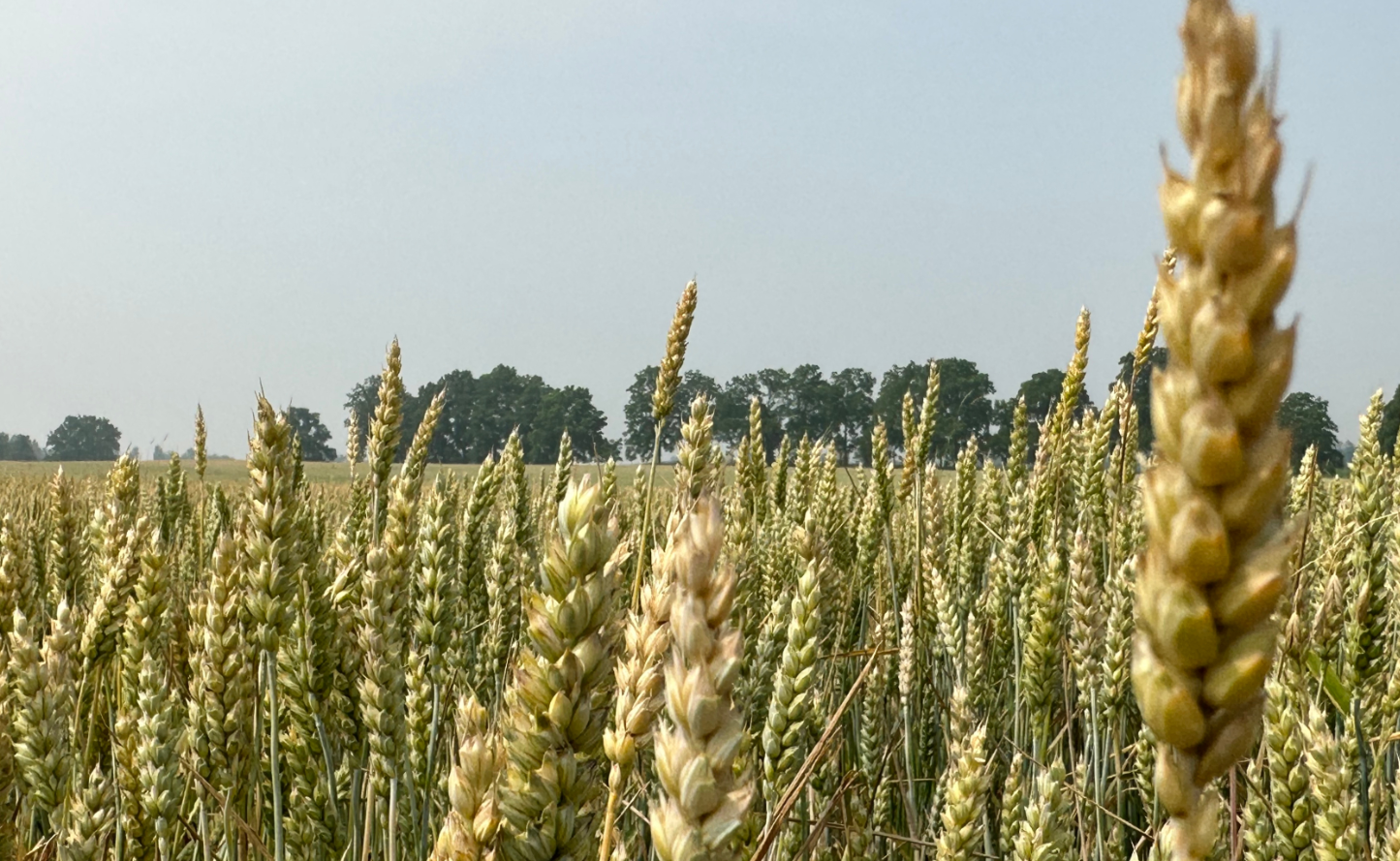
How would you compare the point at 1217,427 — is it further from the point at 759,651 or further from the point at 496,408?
the point at 496,408

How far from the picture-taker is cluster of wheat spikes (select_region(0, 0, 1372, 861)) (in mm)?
446

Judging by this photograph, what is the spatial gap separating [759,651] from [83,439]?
4968 inches

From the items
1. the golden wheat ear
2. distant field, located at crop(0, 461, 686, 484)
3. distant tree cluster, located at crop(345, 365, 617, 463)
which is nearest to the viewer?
the golden wheat ear

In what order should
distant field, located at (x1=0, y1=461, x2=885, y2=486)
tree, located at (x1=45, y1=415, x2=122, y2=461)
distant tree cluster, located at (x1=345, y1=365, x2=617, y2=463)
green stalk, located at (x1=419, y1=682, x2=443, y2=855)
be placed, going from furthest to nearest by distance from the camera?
1. tree, located at (x1=45, y1=415, x2=122, y2=461)
2. distant tree cluster, located at (x1=345, y1=365, x2=617, y2=463)
3. distant field, located at (x1=0, y1=461, x2=885, y2=486)
4. green stalk, located at (x1=419, y1=682, x2=443, y2=855)

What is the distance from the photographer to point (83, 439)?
111m

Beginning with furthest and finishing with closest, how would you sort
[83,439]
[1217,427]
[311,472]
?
[83,439]
[311,472]
[1217,427]

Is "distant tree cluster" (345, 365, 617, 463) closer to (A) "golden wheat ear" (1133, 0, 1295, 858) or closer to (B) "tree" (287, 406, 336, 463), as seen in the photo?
(B) "tree" (287, 406, 336, 463)

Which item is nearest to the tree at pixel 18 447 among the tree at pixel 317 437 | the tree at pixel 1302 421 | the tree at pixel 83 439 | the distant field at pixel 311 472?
the tree at pixel 83 439

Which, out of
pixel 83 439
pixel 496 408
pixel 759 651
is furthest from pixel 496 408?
pixel 759 651

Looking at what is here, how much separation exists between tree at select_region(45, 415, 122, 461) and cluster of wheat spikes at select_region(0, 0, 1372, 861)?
121 metres

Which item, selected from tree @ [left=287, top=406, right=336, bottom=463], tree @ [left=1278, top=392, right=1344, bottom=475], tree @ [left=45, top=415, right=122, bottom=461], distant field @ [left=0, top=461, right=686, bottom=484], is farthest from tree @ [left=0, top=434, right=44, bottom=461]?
tree @ [left=1278, top=392, right=1344, bottom=475]

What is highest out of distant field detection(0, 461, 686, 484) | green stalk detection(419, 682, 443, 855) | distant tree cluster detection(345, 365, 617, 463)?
distant tree cluster detection(345, 365, 617, 463)

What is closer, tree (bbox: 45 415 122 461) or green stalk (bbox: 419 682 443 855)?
green stalk (bbox: 419 682 443 855)

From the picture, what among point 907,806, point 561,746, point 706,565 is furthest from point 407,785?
point 706,565
